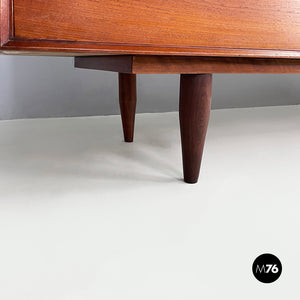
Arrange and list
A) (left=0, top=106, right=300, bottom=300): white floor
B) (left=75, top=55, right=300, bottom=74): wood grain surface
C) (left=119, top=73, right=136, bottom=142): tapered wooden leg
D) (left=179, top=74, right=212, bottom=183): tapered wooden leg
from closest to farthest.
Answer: (left=0, top=106, right=300, bottom=300): white floor → (left=75, top=55, right=300, bottom=74): wood grain surface → (left=179, top=74, right=212, bottom=183): tapered wooden leg → (left=119, top=73, right=136, bottom=142): tapered wooden leg

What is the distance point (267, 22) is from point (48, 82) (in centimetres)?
136

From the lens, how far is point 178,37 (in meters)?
0.76

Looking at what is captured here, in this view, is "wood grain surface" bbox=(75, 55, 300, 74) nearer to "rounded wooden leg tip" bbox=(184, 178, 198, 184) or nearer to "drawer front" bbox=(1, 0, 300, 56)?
"drawer front" bbox=(1, 0, 300, 56)

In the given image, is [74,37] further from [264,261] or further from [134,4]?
[264,261]

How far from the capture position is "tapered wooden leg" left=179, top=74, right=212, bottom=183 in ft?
3.19

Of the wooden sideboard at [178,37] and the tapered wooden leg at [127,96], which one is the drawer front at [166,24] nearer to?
the wooden sideboard at [178,37]

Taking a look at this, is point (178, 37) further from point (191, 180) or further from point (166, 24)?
point (191, 180)

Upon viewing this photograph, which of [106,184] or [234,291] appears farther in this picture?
[106,184]

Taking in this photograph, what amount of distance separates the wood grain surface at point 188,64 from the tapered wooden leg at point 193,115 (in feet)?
0.22

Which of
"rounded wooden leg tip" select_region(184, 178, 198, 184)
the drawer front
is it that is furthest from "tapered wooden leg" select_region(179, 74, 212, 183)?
the drawer front

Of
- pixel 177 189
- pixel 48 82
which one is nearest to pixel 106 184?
pixel 177 189

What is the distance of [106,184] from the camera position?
3.39 ft

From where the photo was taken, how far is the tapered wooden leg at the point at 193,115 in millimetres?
972

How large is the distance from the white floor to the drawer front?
36cm
